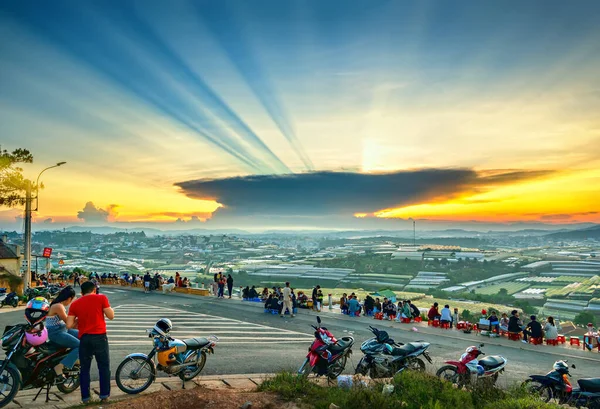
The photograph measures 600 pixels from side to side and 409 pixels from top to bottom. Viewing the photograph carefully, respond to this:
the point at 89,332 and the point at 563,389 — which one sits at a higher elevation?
the point at 89,332

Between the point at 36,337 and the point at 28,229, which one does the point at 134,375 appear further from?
the point at 28,229

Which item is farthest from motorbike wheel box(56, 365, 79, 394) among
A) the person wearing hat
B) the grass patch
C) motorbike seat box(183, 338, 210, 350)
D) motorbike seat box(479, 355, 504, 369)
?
the person wearing hat

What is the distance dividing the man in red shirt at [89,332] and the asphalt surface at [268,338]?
3.47 m

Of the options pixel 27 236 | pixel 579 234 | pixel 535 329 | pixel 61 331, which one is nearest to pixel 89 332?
pixel 61 331

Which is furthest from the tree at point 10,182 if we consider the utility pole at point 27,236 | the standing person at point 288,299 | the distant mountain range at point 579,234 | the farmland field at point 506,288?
the distant mountain range at point 579,234

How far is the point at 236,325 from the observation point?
62.3 feet

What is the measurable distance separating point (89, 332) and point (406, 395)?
222 inches

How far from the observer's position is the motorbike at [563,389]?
8383 mm

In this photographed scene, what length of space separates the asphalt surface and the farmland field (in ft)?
159

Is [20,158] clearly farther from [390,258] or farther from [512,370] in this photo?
[390,258]

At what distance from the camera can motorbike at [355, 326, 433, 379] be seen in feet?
32.0

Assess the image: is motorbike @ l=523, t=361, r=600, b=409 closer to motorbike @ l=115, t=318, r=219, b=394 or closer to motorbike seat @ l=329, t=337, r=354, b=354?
motorbike seat @ l=329, t=337, r=354, b=354

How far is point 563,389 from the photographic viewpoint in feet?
29.1

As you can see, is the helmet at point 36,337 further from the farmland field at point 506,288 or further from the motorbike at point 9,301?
the farmland field at point 506,288
